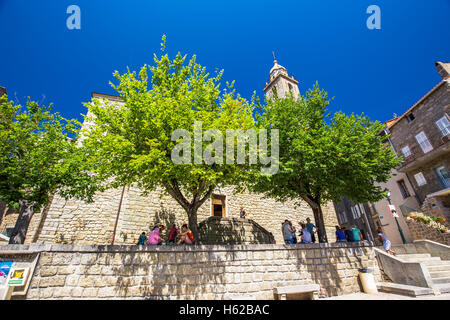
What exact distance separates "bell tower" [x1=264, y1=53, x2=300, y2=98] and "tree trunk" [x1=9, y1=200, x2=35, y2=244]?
107 feet

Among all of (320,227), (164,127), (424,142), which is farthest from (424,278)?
(424,142)

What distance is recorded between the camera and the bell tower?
34.0 m

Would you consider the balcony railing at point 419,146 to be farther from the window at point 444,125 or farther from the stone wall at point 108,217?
the stone wall at point 108,217

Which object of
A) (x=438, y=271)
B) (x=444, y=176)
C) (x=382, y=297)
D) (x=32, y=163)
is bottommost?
(x=382, y=297)

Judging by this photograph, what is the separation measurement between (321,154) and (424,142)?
1463 centimetres

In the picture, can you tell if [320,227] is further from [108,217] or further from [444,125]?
[444,125]

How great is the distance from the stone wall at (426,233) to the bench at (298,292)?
37.8 feet

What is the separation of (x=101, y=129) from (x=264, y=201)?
43.5ft

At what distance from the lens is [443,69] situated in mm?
15906

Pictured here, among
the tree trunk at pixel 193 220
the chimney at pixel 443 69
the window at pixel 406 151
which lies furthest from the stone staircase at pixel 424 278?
the chimney at pixel 443 69

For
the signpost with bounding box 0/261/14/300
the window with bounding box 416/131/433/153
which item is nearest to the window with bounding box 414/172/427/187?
the window with bounding box 416/131/433/153

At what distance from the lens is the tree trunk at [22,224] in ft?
25.0

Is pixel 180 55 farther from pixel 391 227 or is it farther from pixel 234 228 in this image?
pixel 391 227

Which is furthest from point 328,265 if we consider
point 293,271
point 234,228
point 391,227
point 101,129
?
point 391,227
